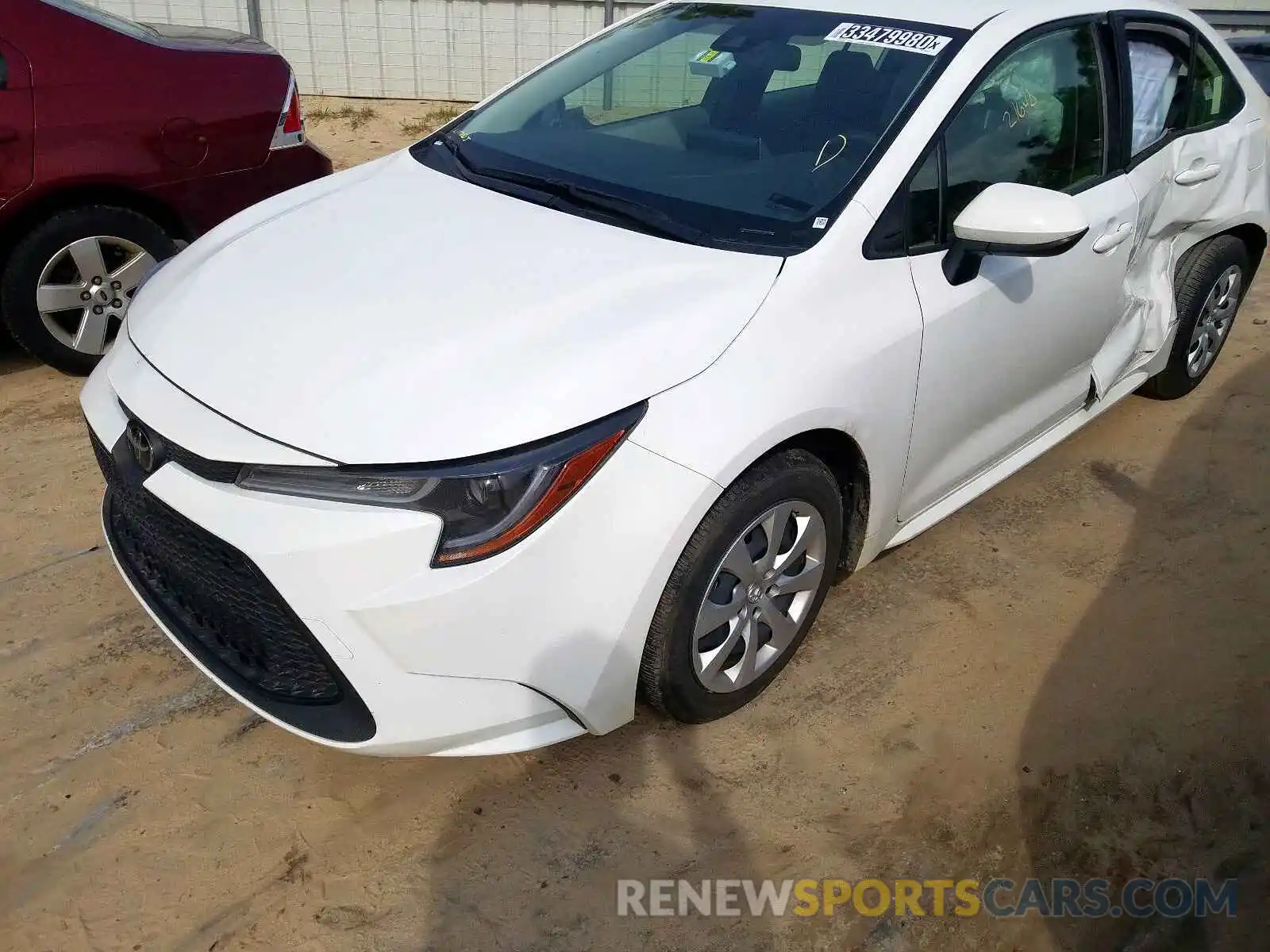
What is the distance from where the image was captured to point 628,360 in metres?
2.22

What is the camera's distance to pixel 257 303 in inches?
96.9

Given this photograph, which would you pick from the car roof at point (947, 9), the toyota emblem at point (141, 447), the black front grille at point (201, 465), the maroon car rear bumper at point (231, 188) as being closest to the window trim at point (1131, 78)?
the car roof at point (947, 9)

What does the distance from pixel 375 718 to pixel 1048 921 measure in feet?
4.93

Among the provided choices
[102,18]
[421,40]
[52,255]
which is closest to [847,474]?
[52,255]

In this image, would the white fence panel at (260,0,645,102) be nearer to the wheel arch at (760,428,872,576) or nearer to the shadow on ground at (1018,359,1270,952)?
the shadow on ground at (1018,359,1270,952)

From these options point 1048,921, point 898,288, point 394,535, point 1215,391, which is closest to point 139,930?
point 394,535

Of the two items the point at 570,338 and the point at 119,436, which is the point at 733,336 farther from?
the point at 119,436

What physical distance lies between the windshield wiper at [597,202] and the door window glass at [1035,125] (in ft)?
2.36

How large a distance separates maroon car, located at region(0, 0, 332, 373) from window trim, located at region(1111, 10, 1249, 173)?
3303mm

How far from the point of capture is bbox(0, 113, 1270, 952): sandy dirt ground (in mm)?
2260

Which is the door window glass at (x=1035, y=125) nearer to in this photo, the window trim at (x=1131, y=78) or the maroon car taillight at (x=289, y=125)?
the window trim at (x=1131, y=78)

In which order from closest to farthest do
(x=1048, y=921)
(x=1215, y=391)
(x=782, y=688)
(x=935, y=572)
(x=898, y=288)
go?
(x=1048, y=921) → (x=898, y=288) → (x=782, y=688) → (x=935, y=572) → (x=1215, y=391)

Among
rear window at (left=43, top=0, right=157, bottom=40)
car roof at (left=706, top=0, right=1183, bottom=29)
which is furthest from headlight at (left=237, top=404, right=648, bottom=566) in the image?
rear window at (left=43, top=0, right=157, bottom=40)

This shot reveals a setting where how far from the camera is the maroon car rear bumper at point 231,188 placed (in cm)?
441
